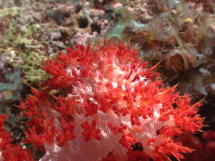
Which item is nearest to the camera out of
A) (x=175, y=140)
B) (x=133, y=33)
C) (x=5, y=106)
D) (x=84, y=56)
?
(x=175, y=140)

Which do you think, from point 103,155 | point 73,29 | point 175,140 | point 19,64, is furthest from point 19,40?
point 175,140

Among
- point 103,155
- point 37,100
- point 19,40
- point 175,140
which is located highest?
point 19,40

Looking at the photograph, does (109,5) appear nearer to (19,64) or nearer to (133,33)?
(133,33)

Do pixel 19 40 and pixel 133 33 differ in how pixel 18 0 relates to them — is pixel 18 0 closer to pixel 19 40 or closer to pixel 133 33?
pixel 19 40

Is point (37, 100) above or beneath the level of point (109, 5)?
beneath

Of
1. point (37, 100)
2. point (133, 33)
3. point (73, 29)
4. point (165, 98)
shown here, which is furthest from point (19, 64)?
point (165, 98)

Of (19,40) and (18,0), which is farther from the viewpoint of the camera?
(18,0)

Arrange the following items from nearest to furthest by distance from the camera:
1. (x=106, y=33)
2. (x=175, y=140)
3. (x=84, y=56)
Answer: (x=175, y=140)
(x=84, y=56)
(x=106, y=33)
